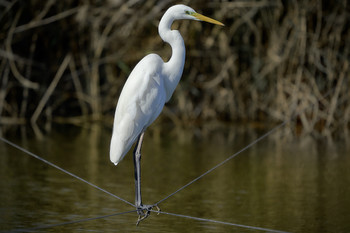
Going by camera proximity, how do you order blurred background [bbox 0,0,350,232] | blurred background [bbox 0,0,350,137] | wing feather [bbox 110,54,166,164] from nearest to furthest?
wing feather [bbox 110,54,166,164] < blurred background [bbox 0,0,350,232] < blurred background [bbox 0,0,350,137]

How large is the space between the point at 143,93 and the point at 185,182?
3.14 metres

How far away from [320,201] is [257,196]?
0.55 m

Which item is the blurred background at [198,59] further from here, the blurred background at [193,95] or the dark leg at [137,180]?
the dark leg at [137,180]

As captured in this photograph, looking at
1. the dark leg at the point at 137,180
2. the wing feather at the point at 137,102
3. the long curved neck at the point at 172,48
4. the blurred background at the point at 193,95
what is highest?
the blurred background at the point at 193,95

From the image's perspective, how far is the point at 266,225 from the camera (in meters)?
5.80

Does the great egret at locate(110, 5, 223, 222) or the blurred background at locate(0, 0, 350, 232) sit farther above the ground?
the blurred background at locate(0, 0, 350, 232)

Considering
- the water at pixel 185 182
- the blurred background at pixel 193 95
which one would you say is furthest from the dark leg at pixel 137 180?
the blurred background at pixel 193 95

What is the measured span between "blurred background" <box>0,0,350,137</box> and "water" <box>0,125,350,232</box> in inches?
32.2

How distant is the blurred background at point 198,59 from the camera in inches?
445

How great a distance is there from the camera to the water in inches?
233

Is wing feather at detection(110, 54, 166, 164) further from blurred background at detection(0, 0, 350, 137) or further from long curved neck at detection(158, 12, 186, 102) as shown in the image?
blurred background at detection(0, 0, 350, 137)

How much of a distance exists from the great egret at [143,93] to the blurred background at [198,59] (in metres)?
6.32

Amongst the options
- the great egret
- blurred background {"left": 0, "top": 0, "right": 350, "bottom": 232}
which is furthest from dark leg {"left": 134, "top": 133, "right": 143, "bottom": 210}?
blurred background {"left": 0, "top": 0, "right": 350, "bottom": 232}

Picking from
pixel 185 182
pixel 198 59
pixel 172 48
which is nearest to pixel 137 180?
pixel 172 48
